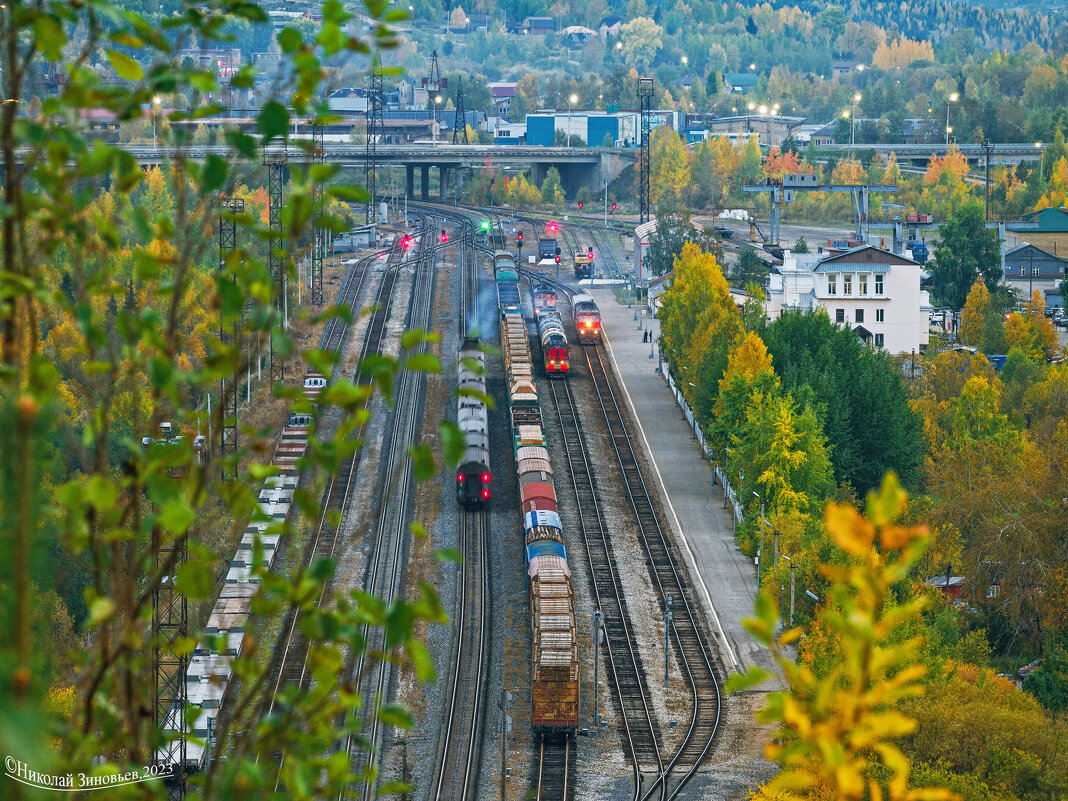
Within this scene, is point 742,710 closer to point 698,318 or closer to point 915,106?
point 698,318

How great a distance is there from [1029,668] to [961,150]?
436ft

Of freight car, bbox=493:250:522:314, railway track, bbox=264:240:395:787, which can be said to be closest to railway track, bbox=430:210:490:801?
railway track, bbox=264:240:395:787

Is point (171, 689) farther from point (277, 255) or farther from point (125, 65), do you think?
point (277, 255)

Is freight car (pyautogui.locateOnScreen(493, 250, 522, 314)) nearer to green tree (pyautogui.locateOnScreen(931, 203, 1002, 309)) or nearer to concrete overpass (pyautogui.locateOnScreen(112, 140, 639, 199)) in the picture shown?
green tree (pyautogui.locateOnScreen(931, 203, 1002, 309))

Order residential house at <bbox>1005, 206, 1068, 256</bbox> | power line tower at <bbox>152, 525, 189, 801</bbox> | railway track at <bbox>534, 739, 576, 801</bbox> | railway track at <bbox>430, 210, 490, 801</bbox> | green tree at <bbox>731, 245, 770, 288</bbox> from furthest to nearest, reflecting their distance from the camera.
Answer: residential house at <bbox>1005, 206, 1068, 256</bbox> < green tree at <bbox>731, 245, 770, 288</bbox> < railway track at <bbox>430, 210, 490, 801</bbox> < railway track at <bbox>534, 739, 576, 801</bbox> < power line tower at <bbox>152, 525, 189, 801</bbox>

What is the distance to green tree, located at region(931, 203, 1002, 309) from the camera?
96500 millimetres

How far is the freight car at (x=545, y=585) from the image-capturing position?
37312mm

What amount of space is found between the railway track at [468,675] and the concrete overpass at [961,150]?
117961 millimetres

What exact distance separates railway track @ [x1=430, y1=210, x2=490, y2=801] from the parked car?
1680 cm

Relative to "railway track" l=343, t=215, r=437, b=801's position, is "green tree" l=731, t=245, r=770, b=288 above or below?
above

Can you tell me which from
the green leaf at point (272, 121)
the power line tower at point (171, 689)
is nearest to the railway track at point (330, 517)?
the power line tower at point (171, 689)

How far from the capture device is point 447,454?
679 centimetres

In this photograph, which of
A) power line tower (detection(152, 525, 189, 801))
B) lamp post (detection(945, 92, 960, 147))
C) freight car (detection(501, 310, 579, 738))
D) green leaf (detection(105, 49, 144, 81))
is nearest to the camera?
green leaf (detection(105, 49, 144, 81))

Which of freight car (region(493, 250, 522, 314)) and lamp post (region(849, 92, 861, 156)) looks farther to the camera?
lamp post (region(849, 92, 861, 156))
